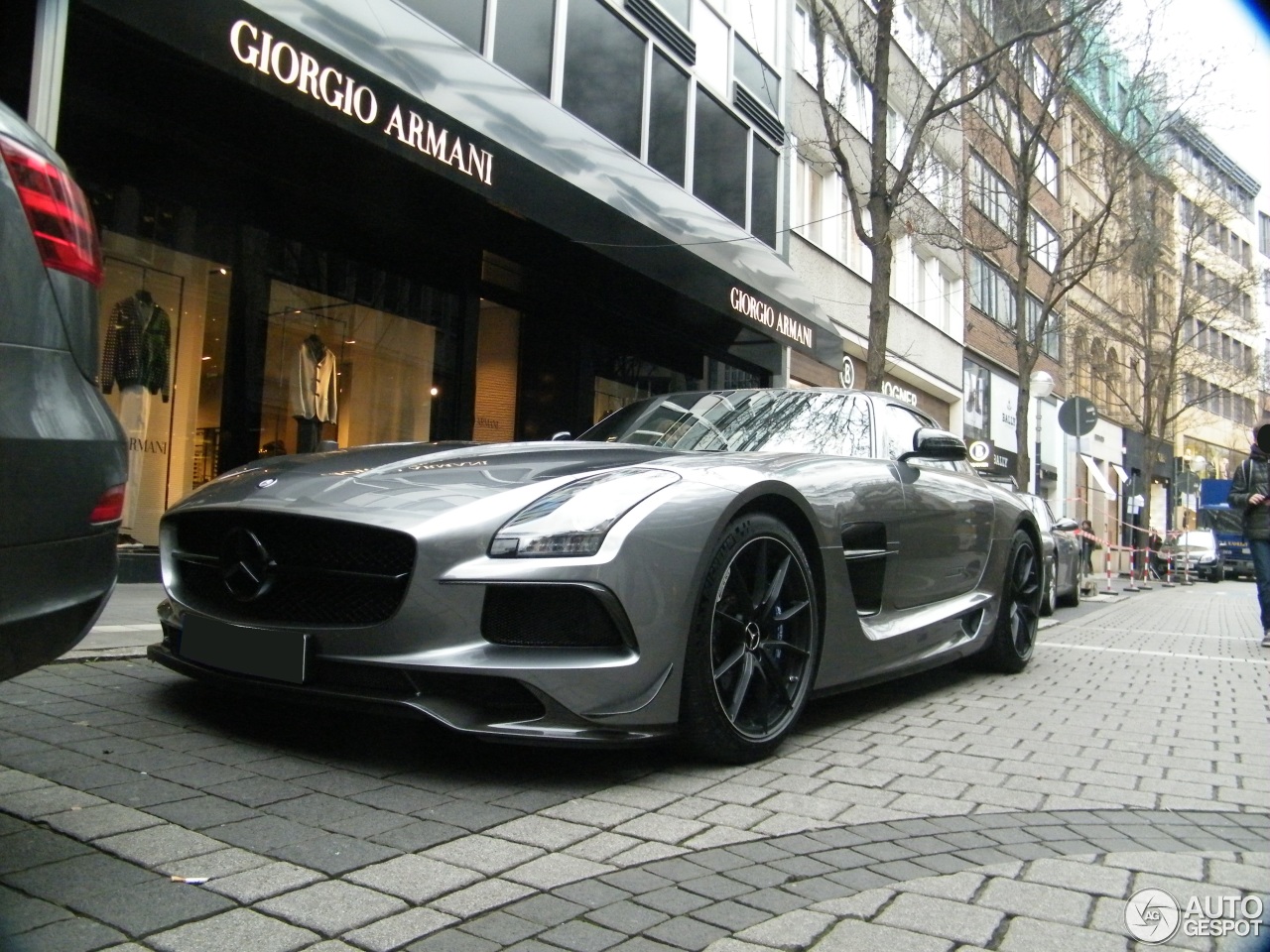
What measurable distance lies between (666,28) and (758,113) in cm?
319

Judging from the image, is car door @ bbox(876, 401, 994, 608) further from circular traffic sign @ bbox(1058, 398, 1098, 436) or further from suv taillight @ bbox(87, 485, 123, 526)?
circular traffic sign @ bbox(1058, 398, 1098, 436)

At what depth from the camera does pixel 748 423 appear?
4383 millimetres

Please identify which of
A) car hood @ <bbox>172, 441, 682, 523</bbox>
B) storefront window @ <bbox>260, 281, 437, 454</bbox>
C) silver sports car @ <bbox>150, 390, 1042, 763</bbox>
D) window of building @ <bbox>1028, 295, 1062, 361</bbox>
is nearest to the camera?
silver sports car @ <bbox>150, 390, 1042, 763</bbox>

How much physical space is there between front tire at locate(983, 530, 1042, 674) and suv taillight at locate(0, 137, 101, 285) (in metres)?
4.68

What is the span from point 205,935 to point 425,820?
75cm

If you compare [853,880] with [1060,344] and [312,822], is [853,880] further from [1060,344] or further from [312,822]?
[1060,344]

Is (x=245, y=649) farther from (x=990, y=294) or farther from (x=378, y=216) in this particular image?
(x=990, y=294)

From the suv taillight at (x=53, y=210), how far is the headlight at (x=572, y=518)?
118cm

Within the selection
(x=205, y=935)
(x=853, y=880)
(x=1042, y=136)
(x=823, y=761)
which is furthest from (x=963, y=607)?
(x=1042, y=136)

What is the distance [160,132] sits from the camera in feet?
25.3

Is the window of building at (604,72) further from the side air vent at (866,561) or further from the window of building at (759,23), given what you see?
the side air vent at (866,561)

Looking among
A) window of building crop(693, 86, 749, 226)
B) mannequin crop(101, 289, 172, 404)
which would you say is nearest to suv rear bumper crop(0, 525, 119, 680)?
mannequin crop(101, 289, 172, 404)

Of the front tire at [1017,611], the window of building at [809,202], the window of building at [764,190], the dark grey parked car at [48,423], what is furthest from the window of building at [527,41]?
the dark grey parked car at [48,423]

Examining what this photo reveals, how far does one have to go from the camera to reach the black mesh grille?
275cm
